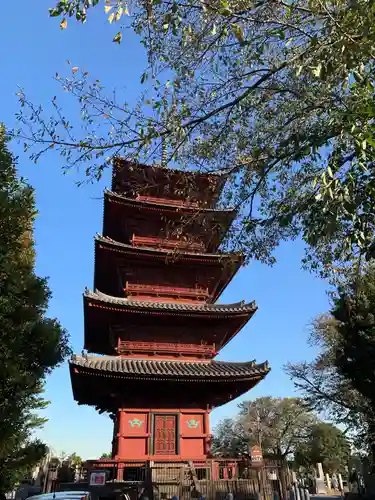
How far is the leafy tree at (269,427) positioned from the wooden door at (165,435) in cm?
3792

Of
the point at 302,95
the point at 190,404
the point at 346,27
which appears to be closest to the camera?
the point at 346,27

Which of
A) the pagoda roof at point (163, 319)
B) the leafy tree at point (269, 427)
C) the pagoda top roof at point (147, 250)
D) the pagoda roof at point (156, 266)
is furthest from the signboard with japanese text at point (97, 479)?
the leafy tree at point (269, 427)

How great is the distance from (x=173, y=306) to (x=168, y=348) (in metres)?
1.78

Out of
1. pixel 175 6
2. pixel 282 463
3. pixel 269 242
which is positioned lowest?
pixel 282 463

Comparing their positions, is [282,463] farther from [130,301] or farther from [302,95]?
[302,95]

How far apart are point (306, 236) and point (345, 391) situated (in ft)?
77.2

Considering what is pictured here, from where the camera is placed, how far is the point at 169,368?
16688 mm

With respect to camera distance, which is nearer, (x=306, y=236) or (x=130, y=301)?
(x=306, y=236)

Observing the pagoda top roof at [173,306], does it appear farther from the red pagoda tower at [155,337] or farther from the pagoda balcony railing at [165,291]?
the pagoda balcony railing at [165,291]

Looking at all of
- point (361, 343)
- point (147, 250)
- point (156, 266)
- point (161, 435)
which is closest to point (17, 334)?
point (161, 435)

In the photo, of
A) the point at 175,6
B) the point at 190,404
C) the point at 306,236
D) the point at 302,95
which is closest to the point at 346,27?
the point at 302,95

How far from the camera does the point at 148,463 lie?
560 inches

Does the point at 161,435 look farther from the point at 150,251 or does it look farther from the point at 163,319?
the point at 150,251

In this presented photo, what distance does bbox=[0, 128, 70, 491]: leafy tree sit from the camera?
389 inches
